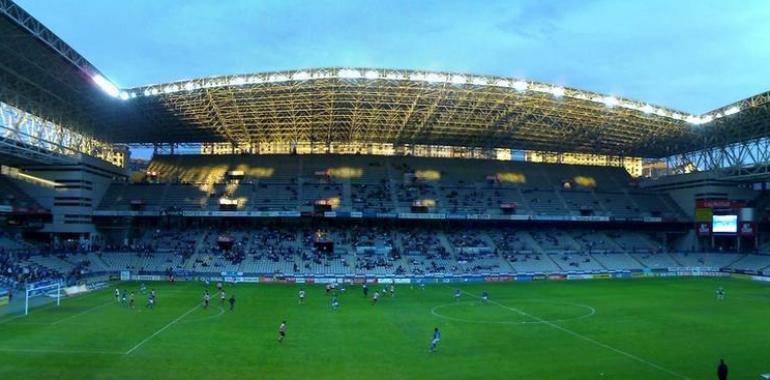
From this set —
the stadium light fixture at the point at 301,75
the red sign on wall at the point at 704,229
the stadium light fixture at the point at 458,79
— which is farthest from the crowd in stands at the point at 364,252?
the stadium light fixture at the point at 458,79

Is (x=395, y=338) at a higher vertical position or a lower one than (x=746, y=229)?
lower

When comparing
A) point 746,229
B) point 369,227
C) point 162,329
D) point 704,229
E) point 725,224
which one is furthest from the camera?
point 704,229

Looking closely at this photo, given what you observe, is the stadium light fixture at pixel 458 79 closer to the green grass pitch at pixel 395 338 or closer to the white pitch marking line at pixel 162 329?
the green grass pitch at pixel 395 338

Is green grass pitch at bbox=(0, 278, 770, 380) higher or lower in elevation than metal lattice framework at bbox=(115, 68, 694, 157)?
lower

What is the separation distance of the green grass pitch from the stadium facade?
69.9 ft

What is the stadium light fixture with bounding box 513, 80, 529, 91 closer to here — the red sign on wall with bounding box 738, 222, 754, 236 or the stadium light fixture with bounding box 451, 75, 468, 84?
the stadium light fixture with bounding box 451, 75, 468, 84

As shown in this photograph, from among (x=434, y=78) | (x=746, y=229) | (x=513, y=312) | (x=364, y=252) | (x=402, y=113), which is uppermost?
(x=434, y=78)

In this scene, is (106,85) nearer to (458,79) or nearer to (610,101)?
(458,79)

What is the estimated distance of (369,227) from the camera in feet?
258

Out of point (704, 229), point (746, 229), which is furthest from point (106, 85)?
point (746, 229)

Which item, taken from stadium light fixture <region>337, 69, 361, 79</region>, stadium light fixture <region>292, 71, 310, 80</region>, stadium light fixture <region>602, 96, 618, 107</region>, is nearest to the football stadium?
stadium light fixture <region>337, 69, 361, 79</region>

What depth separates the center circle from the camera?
125ft

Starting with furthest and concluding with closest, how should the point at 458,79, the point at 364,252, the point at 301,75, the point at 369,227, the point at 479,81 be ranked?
1. the point at 369,227
2. the point at 364,252
3. the point at 479,81
4. the point at 458,79
5. the point at 301,75

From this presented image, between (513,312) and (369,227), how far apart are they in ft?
128
